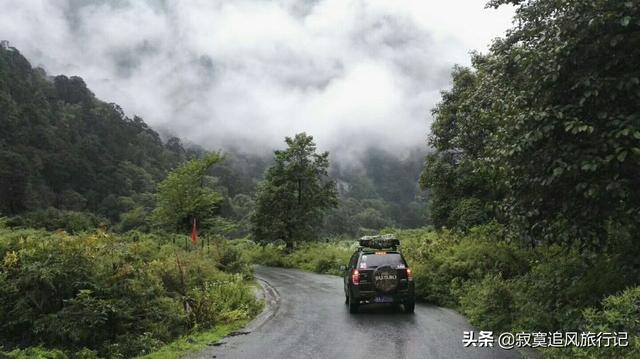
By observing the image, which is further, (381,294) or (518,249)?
(518,249)

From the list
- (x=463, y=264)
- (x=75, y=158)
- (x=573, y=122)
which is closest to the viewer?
(x=573, y=122)

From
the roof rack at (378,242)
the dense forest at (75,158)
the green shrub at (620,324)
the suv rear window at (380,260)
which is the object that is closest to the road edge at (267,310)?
the suv rear window at (380,260)

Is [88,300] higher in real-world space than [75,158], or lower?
lower

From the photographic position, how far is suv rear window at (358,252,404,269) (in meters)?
13.8

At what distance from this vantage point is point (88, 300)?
9.66m

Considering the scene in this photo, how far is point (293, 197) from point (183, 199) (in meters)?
17.6

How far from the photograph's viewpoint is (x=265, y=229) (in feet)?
152

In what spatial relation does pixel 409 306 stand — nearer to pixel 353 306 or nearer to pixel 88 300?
pixel 353 306

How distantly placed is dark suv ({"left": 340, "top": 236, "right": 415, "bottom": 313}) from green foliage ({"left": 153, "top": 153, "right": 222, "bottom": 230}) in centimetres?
1844

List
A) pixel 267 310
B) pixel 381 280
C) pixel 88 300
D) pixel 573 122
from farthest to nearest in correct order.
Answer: pixel 267 310, pixel 381 280, pixel 88 300, pixel 573 122

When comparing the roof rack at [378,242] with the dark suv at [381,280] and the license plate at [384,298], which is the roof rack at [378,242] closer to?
the dark suv at [381,280]

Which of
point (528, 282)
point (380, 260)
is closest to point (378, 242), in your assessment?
point (380, 260)

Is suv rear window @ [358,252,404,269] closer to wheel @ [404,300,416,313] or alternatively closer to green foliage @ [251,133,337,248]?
wheel @ [404,300,416,313]

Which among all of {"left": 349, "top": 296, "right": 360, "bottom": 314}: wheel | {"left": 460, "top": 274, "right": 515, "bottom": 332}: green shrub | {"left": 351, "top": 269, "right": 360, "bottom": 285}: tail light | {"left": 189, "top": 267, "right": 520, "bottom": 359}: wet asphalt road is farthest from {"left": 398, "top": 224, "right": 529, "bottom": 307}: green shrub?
{"left": 351, "top": 269, "right": 360, "bottom": 285}: tail light
